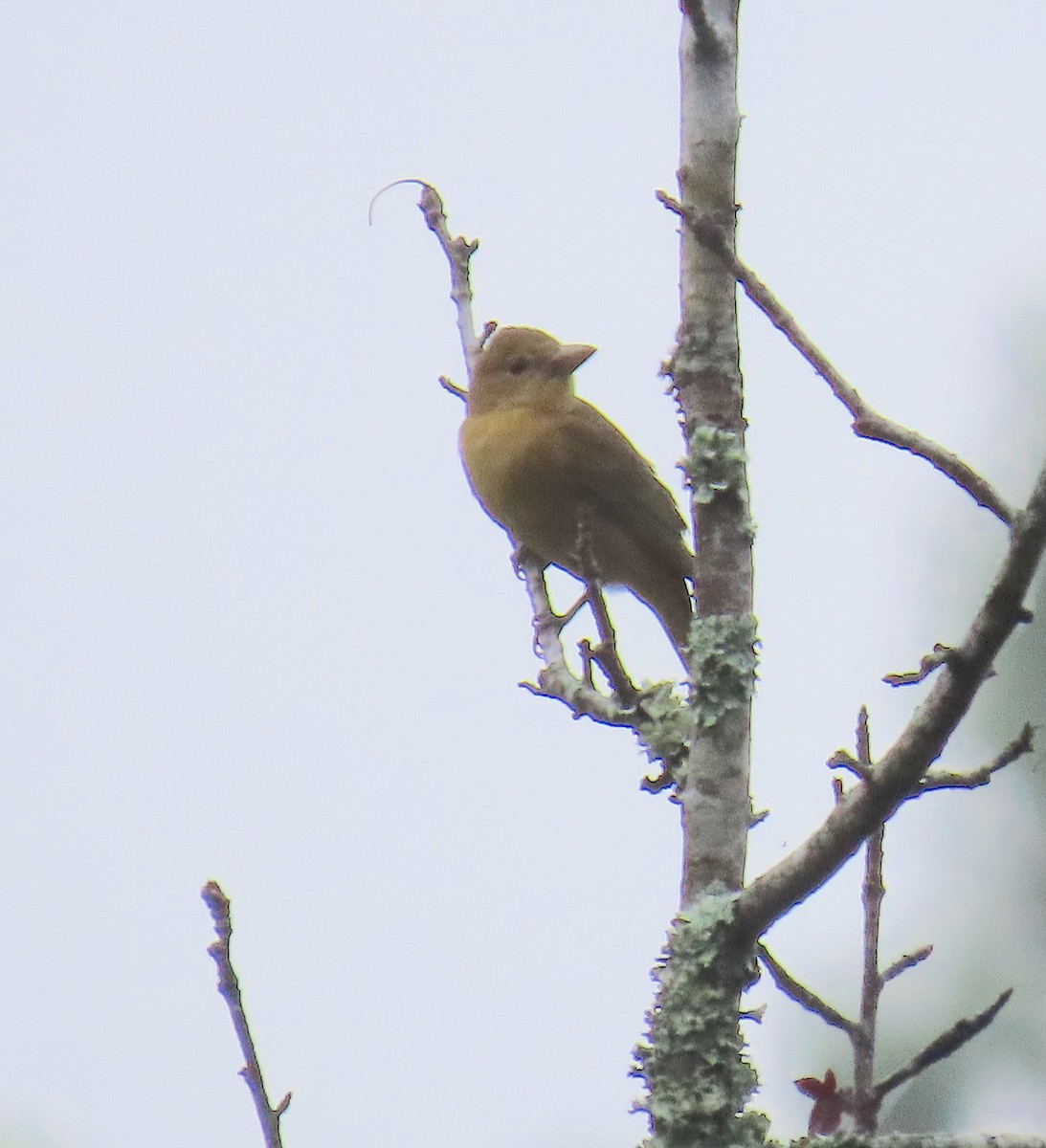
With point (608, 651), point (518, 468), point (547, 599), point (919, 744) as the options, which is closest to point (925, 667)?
point (919, 744)

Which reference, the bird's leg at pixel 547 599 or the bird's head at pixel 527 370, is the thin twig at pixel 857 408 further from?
the bird's head at pixel 527 370

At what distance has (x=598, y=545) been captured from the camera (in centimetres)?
520

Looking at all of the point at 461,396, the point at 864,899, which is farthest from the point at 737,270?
the point at 461,396

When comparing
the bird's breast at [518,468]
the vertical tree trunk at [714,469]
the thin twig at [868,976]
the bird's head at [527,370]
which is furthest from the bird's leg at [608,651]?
the bird's head at [527,370]

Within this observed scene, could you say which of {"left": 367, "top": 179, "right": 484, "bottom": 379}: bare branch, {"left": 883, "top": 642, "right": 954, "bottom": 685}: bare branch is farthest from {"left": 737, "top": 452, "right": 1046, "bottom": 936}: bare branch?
{"left": 367, "top": 179, "right": 484, "bottom": 379}: bare branch

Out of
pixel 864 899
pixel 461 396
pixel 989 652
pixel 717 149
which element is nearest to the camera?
pixel 989 652

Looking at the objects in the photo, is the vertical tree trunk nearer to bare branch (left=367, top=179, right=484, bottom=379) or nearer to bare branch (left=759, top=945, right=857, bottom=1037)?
bare branch (left=759, top=945, right=857, bottom=1037)

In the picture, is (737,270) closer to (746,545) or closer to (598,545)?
(746,545)

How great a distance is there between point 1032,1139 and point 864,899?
1.21ft

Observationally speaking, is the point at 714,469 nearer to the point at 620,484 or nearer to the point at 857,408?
the point at 857,408

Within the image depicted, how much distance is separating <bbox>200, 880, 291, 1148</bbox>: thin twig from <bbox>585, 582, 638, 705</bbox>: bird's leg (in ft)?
3.27

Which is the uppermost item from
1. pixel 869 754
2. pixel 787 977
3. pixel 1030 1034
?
pixel 1030 1034

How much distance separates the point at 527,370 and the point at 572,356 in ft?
0.51

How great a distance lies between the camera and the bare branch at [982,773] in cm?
215
